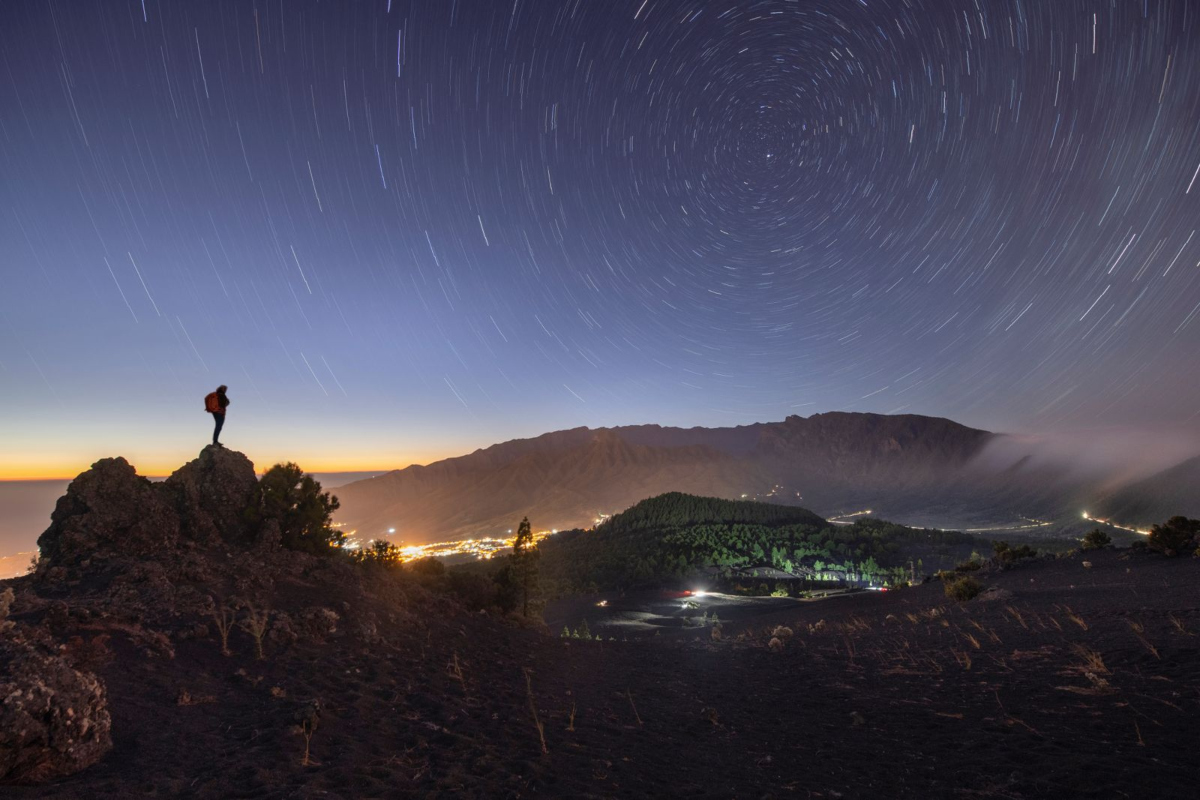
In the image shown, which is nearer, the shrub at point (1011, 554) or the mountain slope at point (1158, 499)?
the shrub at point (1011, 554)

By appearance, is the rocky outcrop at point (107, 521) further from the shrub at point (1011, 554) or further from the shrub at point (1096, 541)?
the shrub at point (1096, 541)

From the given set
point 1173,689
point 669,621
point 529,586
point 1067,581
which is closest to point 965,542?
point 669,621

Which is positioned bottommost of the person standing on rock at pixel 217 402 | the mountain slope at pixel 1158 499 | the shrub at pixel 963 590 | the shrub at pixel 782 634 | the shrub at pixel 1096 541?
the mountain slope at pixel 1158 499

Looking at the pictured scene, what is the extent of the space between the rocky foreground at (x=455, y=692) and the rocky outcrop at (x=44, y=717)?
0.02 m

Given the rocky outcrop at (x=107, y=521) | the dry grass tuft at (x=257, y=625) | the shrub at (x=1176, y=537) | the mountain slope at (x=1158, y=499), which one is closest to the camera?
the dry grass tuft at (x=257, y=625)

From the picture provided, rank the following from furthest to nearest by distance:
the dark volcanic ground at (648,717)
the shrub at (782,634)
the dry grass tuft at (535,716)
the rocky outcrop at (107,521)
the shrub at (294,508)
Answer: the shrub at (782,634) → the shrub at (294,508) → the rocky outcrop at (107,521) → the dry grass tuft at (535,716) → the dark volcanic ground at (648,717)

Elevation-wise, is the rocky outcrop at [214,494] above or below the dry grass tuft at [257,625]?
above

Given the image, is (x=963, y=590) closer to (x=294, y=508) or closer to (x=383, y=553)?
(x=383, y=553)

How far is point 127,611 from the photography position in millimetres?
9039

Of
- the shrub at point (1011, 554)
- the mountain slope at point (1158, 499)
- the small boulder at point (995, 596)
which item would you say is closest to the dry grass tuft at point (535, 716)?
the small boulder at point (995, 596)

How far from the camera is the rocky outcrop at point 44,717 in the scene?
4.61 metres

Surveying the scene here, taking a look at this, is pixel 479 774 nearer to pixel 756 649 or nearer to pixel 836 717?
pixel 836 717

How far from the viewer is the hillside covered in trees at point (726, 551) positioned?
74500 mm

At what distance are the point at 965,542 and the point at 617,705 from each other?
105 m
